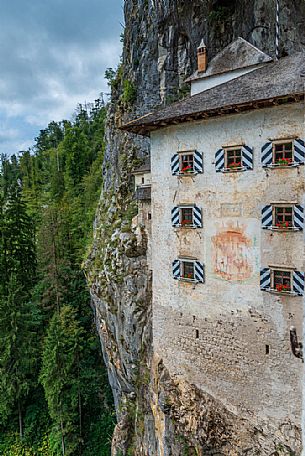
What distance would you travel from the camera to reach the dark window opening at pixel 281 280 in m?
11.0

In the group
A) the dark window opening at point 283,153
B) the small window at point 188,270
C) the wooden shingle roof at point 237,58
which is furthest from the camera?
the wooden shingle roof at point 237,58

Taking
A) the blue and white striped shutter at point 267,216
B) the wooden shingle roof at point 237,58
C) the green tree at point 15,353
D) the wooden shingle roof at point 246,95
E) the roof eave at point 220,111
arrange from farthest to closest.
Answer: the green tree at point 15,353 → the wooden shingle roof at point 237,58 → the blue and white striped shutter at point 267,216 → the wooden shingle roof at point 246,95 → the roof eave at point 220,111

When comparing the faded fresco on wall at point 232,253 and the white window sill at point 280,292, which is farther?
the faded fresco on wall at point 232,253

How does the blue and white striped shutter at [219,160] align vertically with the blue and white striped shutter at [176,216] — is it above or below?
above

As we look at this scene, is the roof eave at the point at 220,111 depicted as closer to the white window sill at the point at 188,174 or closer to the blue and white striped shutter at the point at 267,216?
the white window sill at the point at 188,174

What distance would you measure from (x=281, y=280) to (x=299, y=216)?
2008 mm

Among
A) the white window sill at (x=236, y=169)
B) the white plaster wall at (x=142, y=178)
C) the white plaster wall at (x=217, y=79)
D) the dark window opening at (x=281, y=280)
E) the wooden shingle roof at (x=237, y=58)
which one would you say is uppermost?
the wooden shingle roof at (x=237, y=58)

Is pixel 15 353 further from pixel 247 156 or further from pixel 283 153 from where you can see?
pixel 283 153

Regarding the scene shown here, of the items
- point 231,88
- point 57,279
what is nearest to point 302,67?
point 231,88

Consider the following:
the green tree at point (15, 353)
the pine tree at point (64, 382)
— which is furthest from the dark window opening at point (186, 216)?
the green tree at point (15, 353)

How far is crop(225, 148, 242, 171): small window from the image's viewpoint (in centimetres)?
1189

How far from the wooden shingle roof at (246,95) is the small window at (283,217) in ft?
10.3

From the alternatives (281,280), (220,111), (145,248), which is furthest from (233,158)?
(145,248)

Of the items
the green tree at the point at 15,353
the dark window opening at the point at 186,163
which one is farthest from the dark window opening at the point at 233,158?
the green tree at the point at 15,353
